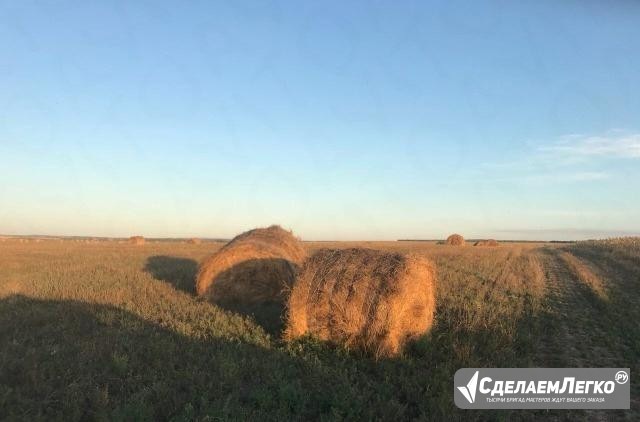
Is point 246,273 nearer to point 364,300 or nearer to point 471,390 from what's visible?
point 364,300

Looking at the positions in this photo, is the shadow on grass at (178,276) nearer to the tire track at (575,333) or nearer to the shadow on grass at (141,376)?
the shadow on grass at (141,376)

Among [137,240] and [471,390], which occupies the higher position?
[137,240]

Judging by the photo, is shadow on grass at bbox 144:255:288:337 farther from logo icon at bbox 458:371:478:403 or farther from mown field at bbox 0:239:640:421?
logo icon at bbox 458:371:478:403

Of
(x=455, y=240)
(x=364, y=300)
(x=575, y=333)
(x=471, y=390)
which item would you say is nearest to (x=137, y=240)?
(x=455, y=240)

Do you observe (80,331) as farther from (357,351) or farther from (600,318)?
(600,318)

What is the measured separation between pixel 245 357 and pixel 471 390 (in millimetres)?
3186

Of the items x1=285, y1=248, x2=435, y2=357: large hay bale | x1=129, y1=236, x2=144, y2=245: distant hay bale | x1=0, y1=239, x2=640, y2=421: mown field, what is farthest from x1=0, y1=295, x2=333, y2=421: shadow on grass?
x1=129, y1=236, x2=144, y2=245: distant hay bale

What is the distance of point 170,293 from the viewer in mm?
12039

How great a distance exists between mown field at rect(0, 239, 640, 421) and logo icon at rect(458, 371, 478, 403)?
20cm

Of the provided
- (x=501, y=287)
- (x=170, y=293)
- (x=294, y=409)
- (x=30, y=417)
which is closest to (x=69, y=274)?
(x=170, y=293)

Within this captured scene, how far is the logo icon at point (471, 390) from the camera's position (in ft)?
18.8

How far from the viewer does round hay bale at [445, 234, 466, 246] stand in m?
47.9

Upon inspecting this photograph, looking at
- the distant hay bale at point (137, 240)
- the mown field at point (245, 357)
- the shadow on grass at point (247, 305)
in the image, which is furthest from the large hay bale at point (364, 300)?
the distant hay bale at point (137, 240)

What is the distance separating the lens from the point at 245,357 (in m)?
6.95
